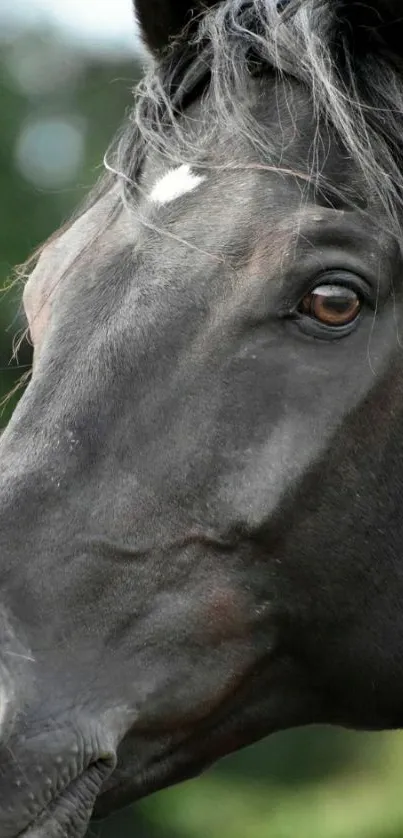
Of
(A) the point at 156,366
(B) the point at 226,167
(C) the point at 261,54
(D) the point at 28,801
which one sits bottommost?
(D) the point at 28,801

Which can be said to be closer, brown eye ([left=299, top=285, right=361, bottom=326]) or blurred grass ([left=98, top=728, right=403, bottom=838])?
brown eye ([left=299, top=285, right=361, bottom=326])

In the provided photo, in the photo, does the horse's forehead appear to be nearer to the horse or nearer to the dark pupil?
the horse

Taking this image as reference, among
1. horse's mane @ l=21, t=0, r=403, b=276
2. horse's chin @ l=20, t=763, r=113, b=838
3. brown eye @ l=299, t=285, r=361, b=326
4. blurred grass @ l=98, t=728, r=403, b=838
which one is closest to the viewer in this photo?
horse's chin @ l=20, t=763, r=113, b=838

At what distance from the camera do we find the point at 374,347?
6.91 ft

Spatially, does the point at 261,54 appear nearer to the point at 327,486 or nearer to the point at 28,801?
the point at 327,486

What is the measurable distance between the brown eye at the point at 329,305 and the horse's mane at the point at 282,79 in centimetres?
19

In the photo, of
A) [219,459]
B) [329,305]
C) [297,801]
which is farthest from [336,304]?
[297,801]

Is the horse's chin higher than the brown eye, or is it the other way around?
the brown eye

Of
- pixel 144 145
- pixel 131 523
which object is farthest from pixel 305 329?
pixel 144 145

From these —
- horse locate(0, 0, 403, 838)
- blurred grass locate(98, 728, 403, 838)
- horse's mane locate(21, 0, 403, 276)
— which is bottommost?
blurred grass locate(98, 728, 403, 838)

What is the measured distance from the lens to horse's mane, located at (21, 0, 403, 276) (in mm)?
2186

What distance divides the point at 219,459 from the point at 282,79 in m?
0.90

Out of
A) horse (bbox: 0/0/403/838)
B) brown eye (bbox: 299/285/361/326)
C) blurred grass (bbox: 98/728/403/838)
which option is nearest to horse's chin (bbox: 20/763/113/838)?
horse (bbox: 0/0/403/838)

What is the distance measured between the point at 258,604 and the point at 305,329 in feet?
1.81
